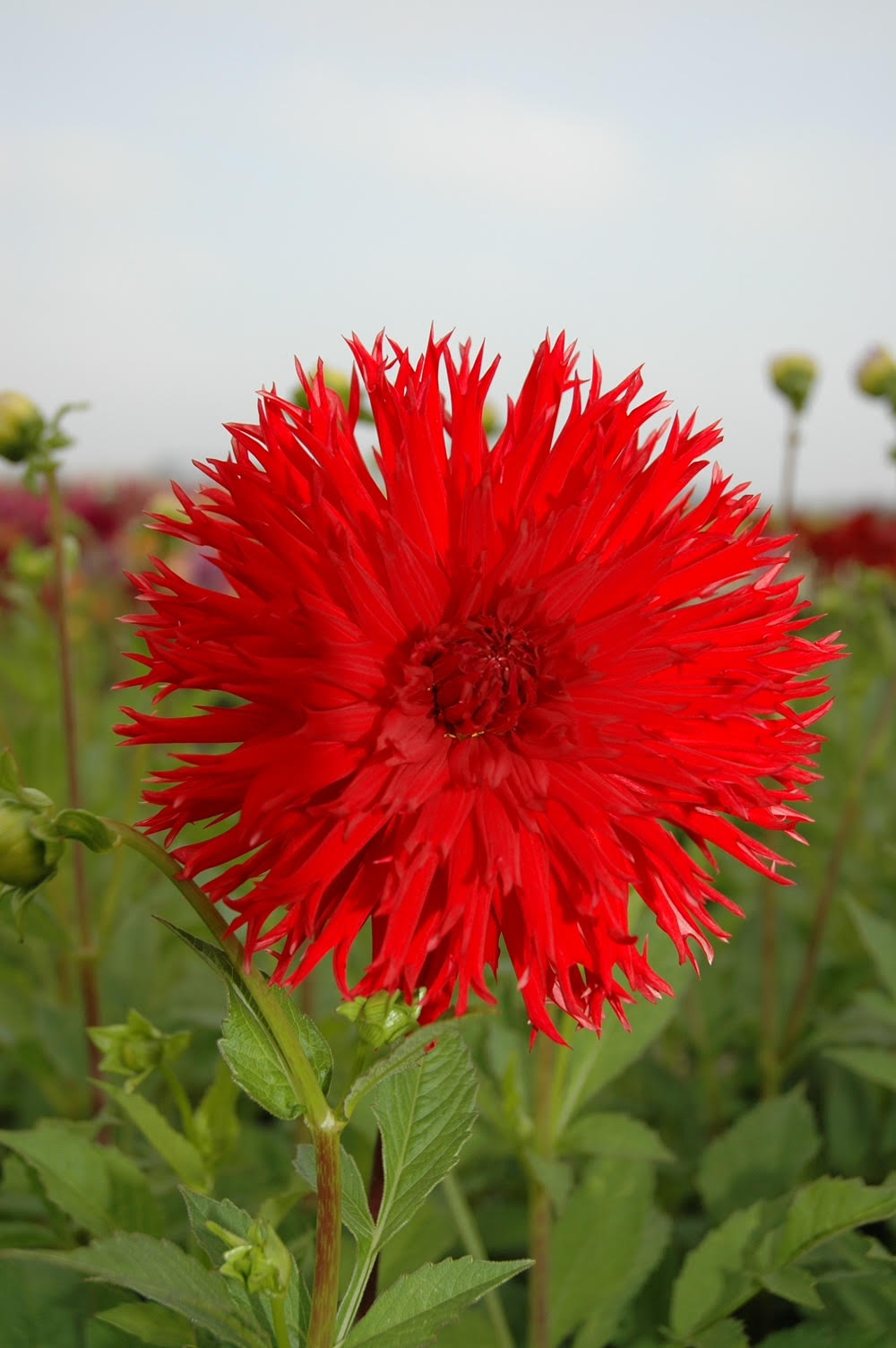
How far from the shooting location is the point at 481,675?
792mm

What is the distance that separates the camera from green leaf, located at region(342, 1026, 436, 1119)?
671 mm

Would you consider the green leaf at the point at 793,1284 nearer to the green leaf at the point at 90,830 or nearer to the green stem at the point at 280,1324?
the green stem at the point at 280,1324

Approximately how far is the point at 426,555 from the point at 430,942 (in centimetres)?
27

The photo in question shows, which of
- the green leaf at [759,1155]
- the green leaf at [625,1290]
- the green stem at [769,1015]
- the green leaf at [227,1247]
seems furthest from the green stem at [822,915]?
the green leaf at [227,1247]

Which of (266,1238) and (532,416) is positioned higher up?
(532,416)

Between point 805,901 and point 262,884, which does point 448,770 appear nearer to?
point 262,884

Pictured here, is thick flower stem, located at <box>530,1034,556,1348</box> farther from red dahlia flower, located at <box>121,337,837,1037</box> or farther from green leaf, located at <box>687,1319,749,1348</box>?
red dahlia flower, located at <box>121,337,837,1037</box>

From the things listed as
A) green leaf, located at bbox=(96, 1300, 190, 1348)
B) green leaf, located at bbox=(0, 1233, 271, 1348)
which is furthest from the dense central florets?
green leaf, located at bbox=(96, 1300, 190, 1348)

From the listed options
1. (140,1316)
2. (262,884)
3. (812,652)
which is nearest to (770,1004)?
(812,652)

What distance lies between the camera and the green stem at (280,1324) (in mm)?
683

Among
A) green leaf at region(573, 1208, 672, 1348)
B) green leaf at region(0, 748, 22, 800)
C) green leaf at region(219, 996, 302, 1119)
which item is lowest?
green leaf at region(573, 1208, 672, 1348)

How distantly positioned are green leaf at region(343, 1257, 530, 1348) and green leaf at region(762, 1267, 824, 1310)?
0.39m

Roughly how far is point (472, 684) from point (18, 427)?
3.25 ft

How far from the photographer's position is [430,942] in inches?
28.6
